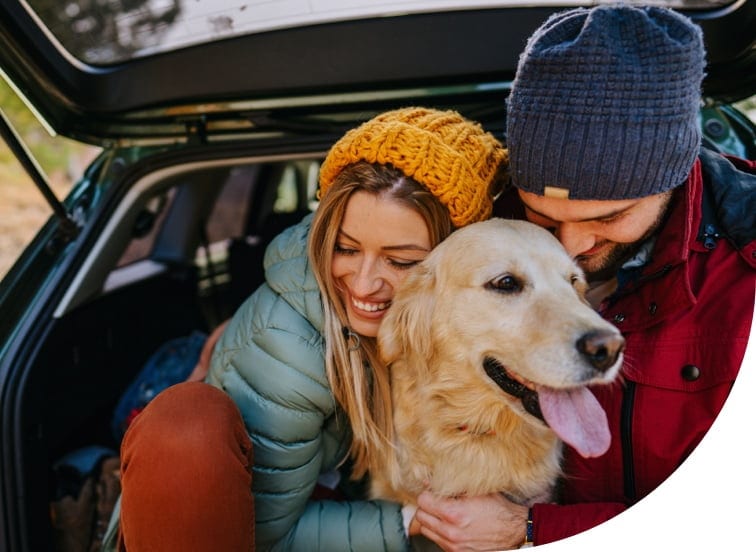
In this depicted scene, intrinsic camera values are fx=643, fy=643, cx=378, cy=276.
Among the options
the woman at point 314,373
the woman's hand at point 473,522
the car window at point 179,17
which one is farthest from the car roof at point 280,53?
the woman's hand at point 473,522

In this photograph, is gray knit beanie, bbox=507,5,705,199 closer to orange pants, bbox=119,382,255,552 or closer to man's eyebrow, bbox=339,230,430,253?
man's eyebrow, bbox=339,230,430,253

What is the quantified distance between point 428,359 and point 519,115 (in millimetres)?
678

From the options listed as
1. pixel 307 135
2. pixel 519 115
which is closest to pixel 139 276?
pixel 307 135

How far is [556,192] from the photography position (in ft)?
4.76

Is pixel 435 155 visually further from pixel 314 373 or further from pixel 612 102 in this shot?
pixel 314 373

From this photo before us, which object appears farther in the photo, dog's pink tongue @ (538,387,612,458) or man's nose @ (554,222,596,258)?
man's nose @ (554,222,596,258)

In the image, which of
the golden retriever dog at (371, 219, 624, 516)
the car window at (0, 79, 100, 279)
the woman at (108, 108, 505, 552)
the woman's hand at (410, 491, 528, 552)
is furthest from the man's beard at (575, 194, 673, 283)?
the car window at (0, 79, 100, 279)

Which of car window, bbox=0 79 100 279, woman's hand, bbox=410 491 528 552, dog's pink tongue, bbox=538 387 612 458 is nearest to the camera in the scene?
dog's pink tongue, bbox=538 387 612 458

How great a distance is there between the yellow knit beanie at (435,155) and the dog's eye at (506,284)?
166mm

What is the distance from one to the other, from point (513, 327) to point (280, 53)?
97 centimetres

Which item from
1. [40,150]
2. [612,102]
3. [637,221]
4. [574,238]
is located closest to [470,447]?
[574,238]

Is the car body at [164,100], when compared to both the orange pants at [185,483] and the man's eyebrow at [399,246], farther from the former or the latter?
the orange pants at [185,483]

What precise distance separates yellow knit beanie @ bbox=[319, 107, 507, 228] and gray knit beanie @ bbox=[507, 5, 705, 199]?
6.8 inches

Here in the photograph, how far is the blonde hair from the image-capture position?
1.57 m
